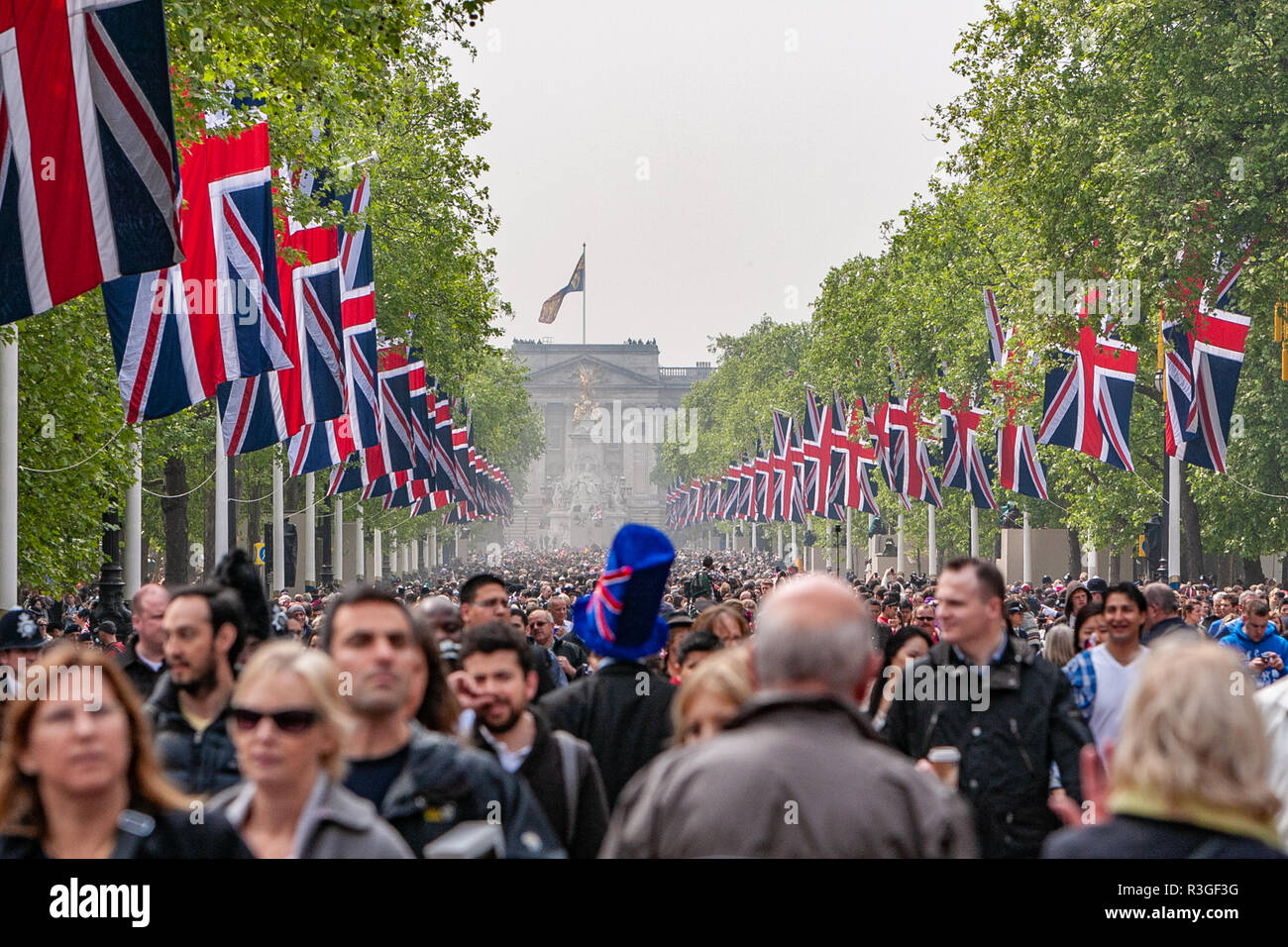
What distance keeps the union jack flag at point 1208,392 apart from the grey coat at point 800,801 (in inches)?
862

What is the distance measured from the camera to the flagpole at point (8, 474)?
1492cm

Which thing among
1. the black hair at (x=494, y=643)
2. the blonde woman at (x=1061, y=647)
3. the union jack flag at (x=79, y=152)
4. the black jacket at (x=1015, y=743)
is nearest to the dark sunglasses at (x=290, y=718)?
the black hair at (x=494, y=643)

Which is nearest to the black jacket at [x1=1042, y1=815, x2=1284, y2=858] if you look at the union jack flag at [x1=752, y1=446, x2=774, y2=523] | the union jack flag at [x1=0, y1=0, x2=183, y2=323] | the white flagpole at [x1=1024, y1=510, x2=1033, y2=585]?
the union jack flag at [x1=0, y1=0, x2=183, y2=323]

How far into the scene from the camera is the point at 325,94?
20250mm

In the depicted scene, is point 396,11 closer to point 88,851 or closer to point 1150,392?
point 88,851

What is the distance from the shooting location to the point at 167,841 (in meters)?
4.37

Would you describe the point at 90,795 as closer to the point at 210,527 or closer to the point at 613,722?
the point at 613,722

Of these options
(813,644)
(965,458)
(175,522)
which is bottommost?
(813,644)

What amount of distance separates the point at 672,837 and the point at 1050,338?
96.0ft

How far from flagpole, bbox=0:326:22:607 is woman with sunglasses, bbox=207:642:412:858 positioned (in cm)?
1102

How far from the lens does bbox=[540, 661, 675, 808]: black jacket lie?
7219 millimetres

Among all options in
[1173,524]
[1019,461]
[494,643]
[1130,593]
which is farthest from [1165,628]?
[1019,461]

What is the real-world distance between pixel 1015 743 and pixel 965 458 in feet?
108
